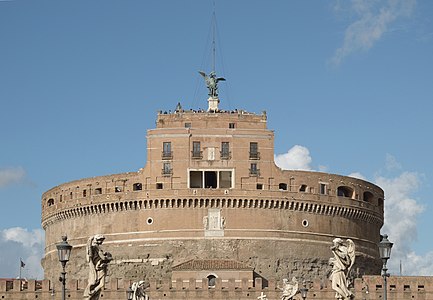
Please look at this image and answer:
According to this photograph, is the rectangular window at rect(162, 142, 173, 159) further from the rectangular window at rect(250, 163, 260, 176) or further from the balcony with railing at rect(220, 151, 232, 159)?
the rectangular window at rect(250, 163, 260, 176)

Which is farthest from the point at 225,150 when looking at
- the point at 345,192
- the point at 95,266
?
the point at 95,266

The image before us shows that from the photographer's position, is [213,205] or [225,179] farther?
[225,179]

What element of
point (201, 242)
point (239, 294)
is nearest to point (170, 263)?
point (201, 242)

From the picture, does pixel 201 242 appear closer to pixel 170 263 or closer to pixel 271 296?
pixel 170 263

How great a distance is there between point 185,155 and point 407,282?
736 inches

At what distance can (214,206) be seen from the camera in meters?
81.8

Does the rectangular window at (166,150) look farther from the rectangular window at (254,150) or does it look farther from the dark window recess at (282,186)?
the dark window recess at (282,186)

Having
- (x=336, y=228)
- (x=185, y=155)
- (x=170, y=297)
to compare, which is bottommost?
(x=170, y=297)

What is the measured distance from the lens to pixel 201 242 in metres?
81.8

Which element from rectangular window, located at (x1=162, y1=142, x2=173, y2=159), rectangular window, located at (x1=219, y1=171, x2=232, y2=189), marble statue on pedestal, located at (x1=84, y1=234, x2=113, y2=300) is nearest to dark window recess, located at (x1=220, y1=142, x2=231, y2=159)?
rectangular window, located at (x1=219, y1=171, x2=232, y2=189)

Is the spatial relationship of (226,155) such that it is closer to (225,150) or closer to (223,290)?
(225,150)

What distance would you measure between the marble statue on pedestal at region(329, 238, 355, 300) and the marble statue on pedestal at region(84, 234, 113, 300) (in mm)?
4491

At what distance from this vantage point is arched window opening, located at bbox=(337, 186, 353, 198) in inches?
3406

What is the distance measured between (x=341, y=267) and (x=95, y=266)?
4872 millimetres
